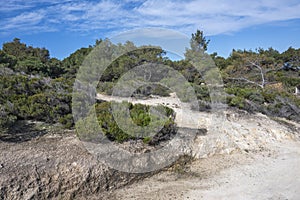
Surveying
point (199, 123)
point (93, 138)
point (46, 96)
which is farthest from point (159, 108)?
point (46, 96)

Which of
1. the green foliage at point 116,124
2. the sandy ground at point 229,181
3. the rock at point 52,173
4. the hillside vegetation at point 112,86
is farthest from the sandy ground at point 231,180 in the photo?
the hillside vegetation at point 112,86

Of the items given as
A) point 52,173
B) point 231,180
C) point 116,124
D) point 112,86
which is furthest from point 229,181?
point 112,86

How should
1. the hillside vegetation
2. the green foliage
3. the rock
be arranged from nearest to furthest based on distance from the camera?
the rock < the green foliage < the hillside vegetation

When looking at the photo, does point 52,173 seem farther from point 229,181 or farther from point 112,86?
point 112,86

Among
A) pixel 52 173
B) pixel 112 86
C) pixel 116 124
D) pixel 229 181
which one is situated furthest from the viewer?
pixel 112 86

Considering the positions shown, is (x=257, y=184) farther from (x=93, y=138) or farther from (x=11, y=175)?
(x=11, y=175)

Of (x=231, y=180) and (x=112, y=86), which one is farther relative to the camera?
(x=112, y=86)

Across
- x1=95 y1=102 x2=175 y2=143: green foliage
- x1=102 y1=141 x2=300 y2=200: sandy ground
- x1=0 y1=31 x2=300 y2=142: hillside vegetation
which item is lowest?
x1=102 y1=141 x2=300 y2=200: sandy ground

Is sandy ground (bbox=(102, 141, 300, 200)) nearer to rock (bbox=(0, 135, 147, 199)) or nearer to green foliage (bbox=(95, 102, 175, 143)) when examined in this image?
rock (bbox=(0, 135, 147, 199))

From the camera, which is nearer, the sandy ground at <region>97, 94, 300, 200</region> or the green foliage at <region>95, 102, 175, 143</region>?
the sandy ground at <region>97, 94, 300, 200</region>

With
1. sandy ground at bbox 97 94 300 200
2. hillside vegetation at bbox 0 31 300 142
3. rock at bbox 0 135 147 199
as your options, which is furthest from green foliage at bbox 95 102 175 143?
sandy ground at bbox 97 94 300 200

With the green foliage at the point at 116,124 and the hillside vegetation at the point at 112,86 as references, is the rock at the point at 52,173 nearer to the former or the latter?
the green foliage at the point at 116,124

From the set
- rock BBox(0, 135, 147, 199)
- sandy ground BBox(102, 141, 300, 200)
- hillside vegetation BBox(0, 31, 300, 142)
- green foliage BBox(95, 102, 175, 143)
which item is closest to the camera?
rock BBox(0, 135, 147, 199)

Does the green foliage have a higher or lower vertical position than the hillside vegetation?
lower
